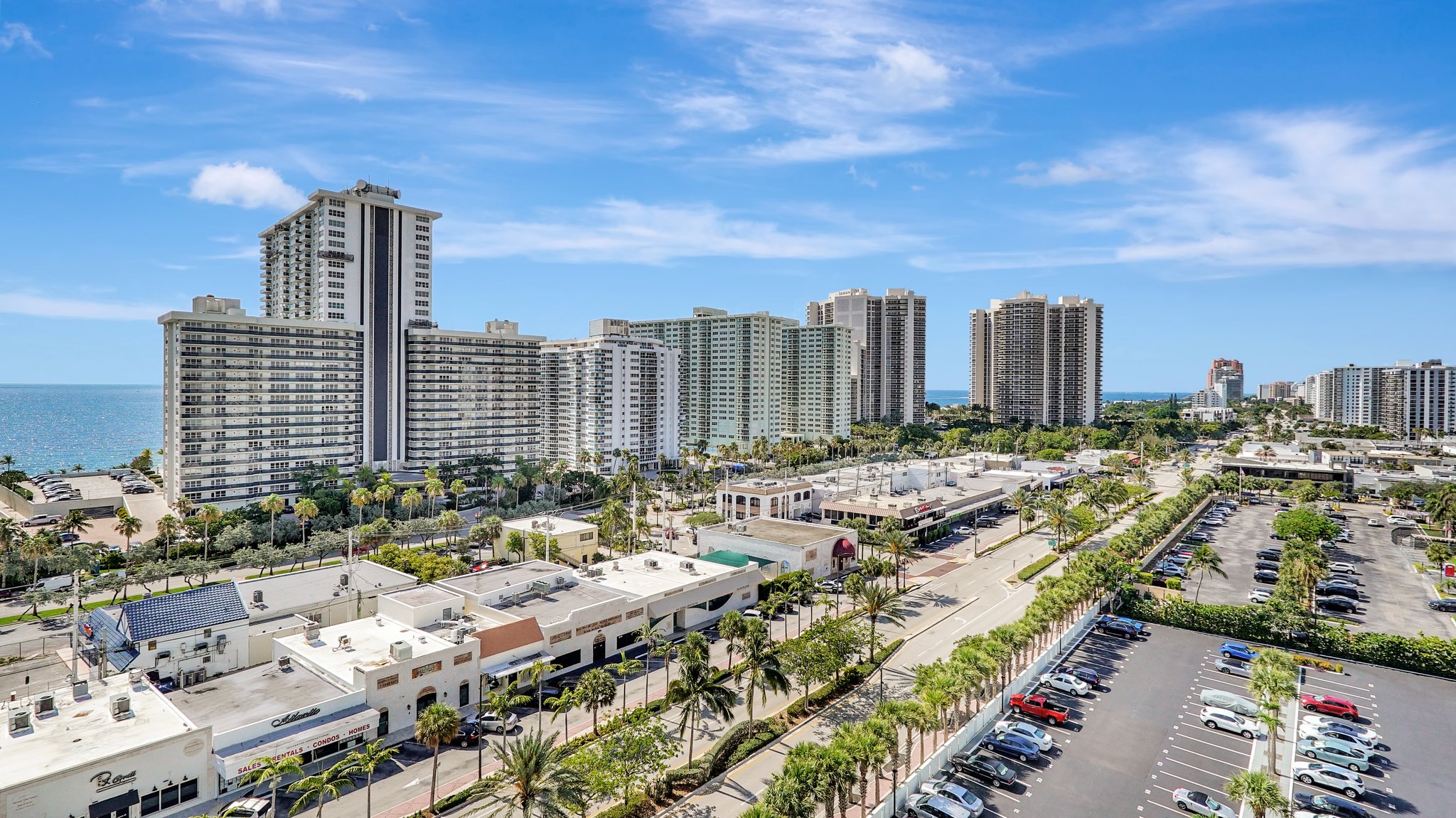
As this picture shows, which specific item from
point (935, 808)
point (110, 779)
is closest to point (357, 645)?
point (110, 779)

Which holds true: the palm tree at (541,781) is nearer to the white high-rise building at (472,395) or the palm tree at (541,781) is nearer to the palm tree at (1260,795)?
the palm tree at (1260,795)

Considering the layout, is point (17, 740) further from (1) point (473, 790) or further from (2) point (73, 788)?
(1) point (473, 790)

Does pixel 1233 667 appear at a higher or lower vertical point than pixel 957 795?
lower

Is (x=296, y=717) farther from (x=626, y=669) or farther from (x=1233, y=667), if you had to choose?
(x=1233, y=667)

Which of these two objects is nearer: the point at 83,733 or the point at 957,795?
the point at 83,733

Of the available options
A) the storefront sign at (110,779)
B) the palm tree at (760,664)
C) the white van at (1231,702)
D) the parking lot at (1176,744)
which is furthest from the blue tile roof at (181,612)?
the white van at (1231,702)

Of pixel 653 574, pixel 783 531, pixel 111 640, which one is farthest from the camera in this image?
pixel 783 531
